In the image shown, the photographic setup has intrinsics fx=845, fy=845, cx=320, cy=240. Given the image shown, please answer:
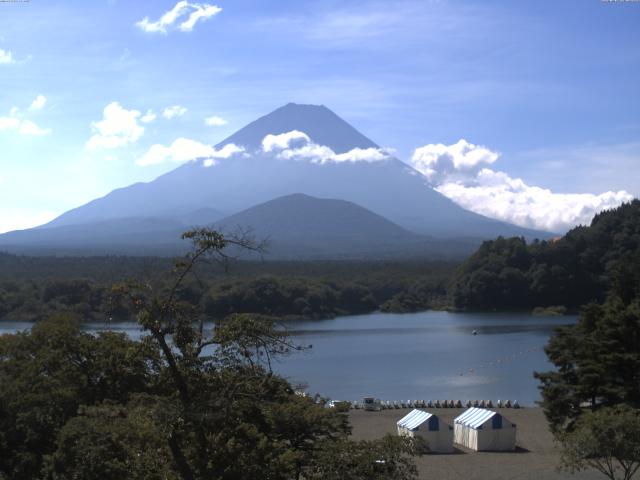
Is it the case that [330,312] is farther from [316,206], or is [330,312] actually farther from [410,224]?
[410,224]

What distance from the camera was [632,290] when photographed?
1517cm

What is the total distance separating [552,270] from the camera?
43.4 metres

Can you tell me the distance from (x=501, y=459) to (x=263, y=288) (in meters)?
28.5

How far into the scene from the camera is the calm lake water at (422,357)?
21.5 meters

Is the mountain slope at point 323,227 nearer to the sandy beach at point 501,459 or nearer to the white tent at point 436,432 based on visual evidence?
the sandy beach at point 501,459

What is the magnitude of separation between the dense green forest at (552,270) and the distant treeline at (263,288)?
2.78 metres

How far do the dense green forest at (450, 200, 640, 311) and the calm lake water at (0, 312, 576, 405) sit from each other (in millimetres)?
3442

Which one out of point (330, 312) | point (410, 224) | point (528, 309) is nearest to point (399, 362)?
point (330, 312)

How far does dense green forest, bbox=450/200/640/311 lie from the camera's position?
43312mm

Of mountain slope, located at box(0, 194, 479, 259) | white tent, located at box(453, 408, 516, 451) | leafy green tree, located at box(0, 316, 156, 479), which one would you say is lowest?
white tent, located at box(453, 408, 516, 451)

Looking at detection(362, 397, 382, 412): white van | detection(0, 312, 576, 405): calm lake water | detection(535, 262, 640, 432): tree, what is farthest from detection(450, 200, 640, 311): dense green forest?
detection(535, 262, 640, 432): tree

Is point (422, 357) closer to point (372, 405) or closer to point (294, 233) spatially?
point (372, 405)

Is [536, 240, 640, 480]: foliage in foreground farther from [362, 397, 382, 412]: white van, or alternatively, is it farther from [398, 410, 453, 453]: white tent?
[362, 397, 382, 412]: white van

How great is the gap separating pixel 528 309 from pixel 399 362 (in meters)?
19.4
